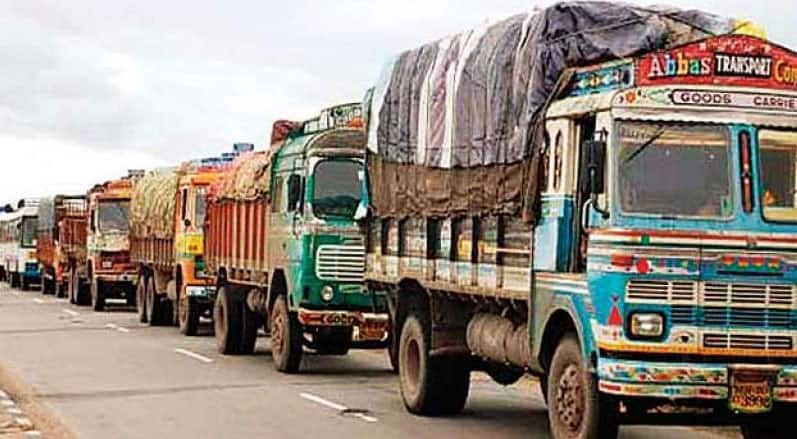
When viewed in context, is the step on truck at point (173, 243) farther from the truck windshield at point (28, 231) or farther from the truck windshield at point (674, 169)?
the truck windshield at point (28, 231)

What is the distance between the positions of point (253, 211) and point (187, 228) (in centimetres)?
651

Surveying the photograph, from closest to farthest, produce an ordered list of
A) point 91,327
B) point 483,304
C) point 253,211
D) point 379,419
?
1. point 483,304
2. point 379,419
3. point 253,211
4. point 91,327

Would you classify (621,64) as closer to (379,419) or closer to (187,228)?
(379,419)

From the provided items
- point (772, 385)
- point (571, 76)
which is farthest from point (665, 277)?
point (571, 76)

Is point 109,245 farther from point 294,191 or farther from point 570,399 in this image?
point 570,399

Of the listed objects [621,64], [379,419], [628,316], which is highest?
[621,64]

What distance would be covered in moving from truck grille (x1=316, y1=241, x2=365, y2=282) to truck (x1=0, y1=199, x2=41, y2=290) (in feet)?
125

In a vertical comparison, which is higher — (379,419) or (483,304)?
(483,304)

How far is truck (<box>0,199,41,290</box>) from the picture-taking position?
57.9m

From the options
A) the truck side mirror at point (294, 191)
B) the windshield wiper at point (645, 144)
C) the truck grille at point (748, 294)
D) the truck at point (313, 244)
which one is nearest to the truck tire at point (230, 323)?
the truck at point (313, 244)

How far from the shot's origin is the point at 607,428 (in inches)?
480

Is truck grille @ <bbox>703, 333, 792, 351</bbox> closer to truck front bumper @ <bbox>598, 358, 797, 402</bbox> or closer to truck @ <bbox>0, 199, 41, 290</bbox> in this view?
truck front bumper @ <bbox>598, 358, 797, 402</bbox>

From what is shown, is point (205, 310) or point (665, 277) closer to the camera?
point (665, 277)

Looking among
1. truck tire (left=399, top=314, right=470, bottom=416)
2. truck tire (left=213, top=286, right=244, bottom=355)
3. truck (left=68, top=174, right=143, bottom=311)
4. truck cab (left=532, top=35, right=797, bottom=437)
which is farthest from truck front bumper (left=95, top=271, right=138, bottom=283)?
truck cab (left=532, top=35, right=797, bottom=437)
